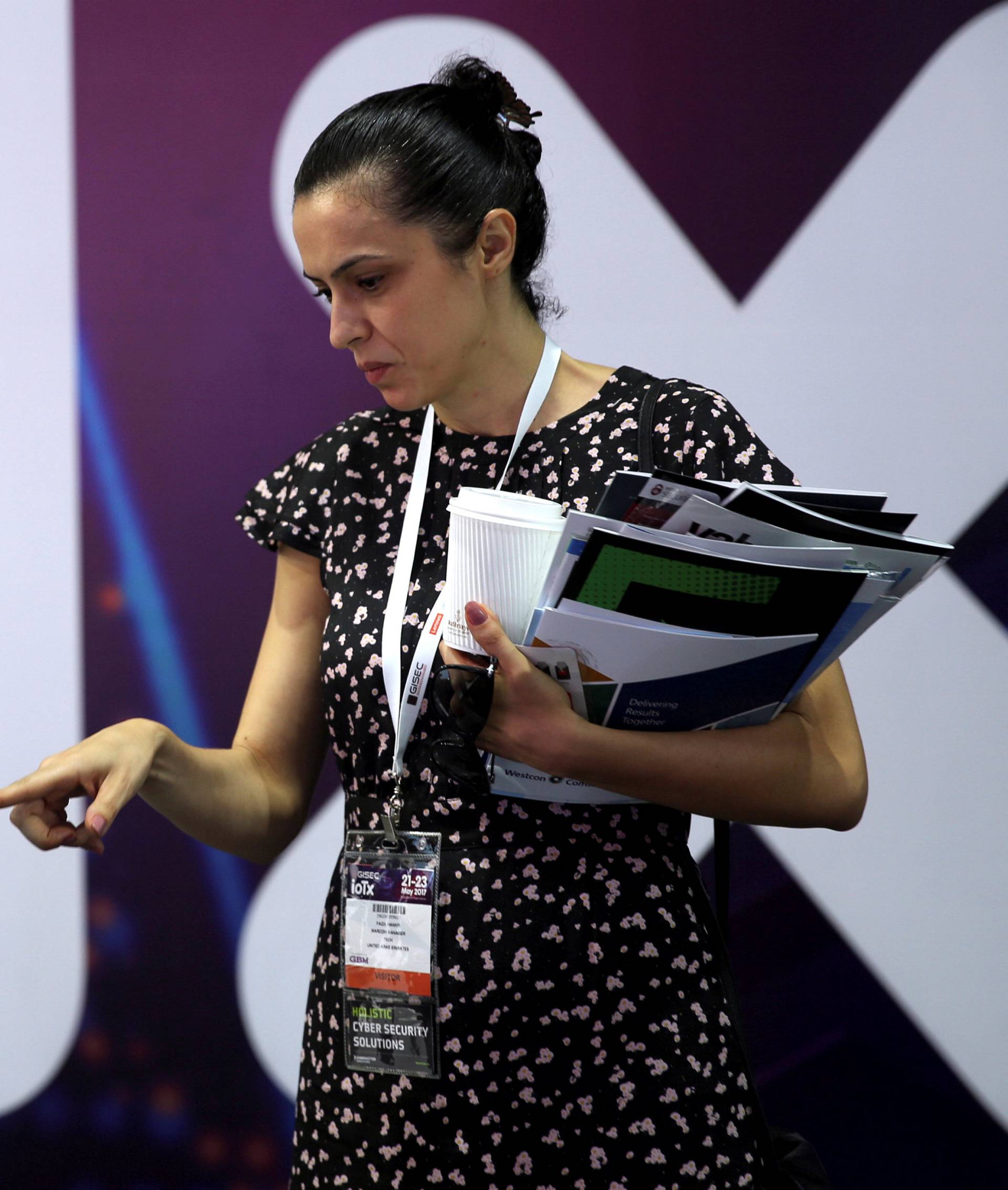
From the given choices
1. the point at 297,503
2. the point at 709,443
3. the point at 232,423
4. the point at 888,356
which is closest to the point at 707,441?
the point at 709,443

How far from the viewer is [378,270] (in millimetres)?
1177

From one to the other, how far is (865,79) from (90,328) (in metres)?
1.43

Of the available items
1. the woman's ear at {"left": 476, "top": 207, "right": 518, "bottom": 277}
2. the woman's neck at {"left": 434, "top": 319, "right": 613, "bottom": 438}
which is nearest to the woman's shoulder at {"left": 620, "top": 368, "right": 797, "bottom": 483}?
the woman's neck at {"left": 434, "top": 319, "right": 613, "bottom": 438}

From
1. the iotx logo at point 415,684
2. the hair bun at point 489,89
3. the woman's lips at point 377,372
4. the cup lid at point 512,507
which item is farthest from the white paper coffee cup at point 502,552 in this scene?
the hair bun at point 489,89

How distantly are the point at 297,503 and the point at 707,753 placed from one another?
1.96 ft

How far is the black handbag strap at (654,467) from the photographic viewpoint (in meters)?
1.17

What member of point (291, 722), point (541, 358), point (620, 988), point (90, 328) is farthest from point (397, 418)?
point (90, 328)

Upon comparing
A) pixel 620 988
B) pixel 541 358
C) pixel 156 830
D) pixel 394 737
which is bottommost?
pixel 156 830

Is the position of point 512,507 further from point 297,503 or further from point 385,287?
point 297,503

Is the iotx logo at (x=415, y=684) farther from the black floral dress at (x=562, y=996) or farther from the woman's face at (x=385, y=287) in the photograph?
the woman's face at (x=385, y=287)

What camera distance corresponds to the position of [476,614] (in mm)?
978

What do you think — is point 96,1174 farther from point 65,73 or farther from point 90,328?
point 65,73

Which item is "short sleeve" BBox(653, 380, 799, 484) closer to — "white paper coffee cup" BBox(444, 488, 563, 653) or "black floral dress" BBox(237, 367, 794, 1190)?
"black floral dress" BBox(237, 367, 794, 1190)

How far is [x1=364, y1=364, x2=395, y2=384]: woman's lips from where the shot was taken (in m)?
1.20
